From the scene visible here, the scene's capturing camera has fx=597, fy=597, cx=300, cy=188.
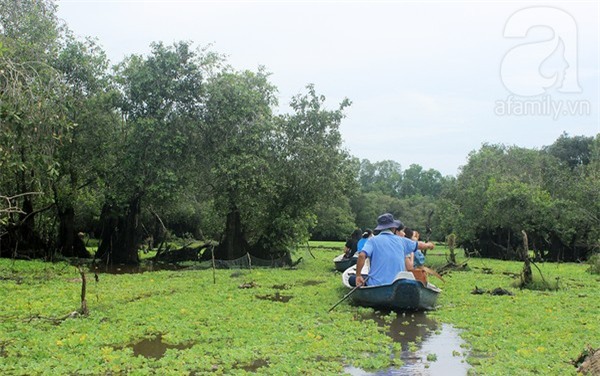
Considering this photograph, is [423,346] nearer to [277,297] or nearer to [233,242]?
[277,297]

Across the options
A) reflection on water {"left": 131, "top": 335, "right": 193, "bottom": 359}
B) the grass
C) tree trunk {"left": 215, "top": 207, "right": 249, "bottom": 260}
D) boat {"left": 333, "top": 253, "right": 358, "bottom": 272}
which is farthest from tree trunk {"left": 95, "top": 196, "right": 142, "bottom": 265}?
reflection on water {"left": 131, "top": 335, "right": 193, "bottom": 359}

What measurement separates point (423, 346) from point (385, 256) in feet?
11.6

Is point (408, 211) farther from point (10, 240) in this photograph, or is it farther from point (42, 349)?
point (42, 349)

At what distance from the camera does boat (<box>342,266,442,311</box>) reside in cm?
1202

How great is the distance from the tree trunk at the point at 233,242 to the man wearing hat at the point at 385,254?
45.3 feet

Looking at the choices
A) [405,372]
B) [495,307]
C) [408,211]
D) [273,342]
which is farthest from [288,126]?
[408,211]

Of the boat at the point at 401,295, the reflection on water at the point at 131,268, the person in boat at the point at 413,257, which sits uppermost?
the person in boat at the point at 413,257

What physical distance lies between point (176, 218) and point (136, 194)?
53.7ft

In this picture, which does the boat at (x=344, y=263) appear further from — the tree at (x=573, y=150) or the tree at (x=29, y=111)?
the tree at (x=573, y=150)

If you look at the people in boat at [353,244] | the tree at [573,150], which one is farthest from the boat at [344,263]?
the tree at [573,150]

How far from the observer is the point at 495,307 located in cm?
1309

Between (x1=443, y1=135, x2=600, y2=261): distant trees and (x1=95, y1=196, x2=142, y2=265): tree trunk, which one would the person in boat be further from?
(x1=443, y1=135, x2=600, y2=261): distant trees

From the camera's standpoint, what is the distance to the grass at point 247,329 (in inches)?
306

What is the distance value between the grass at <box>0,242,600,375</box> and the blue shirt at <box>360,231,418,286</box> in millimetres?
925
